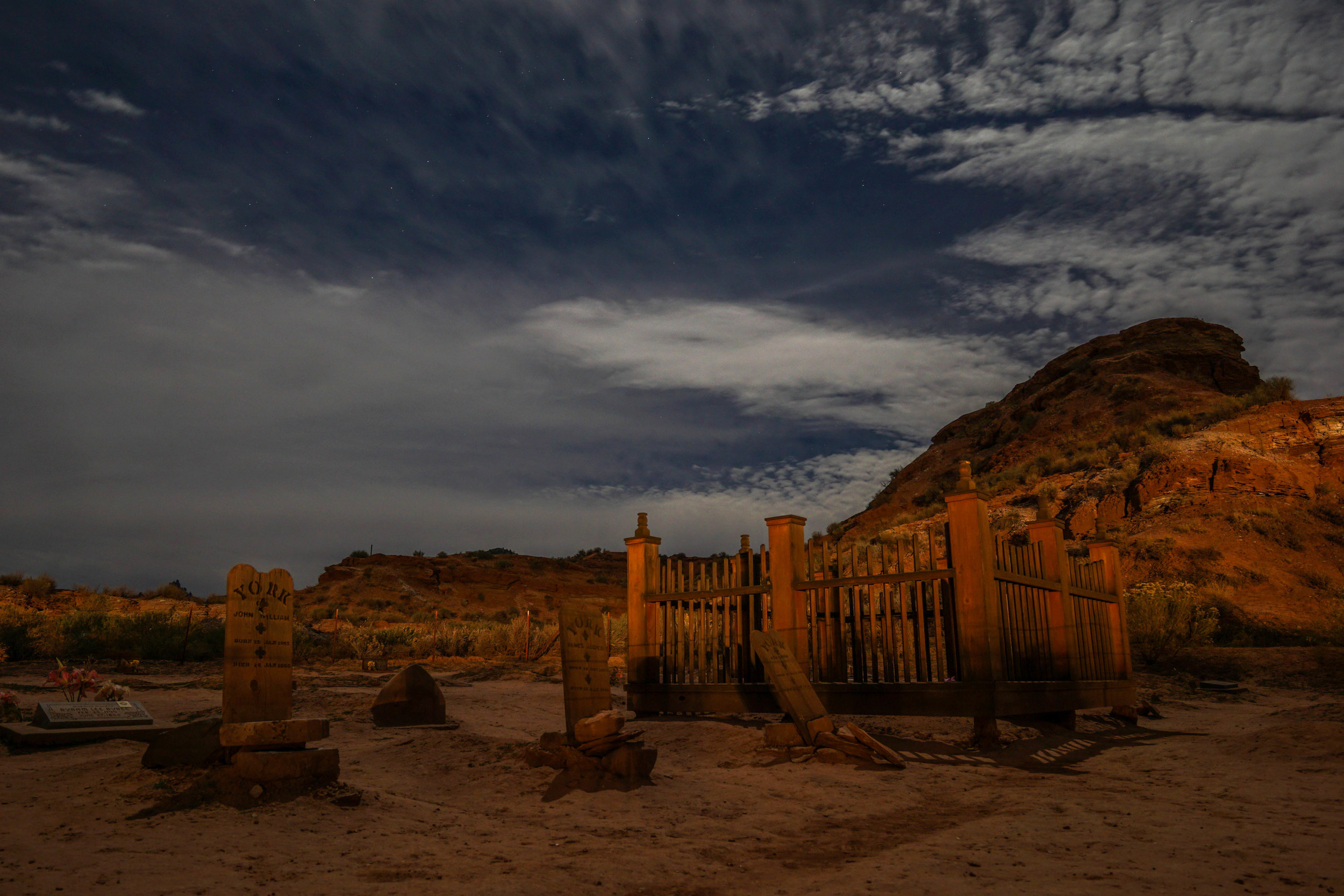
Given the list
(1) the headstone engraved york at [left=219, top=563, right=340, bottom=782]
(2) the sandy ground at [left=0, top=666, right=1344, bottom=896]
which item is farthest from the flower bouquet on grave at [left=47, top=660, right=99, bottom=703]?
(1) the headstone engraved york at [left=219, top=563, right=340, bottom=782]

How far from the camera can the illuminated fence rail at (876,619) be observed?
10.2m

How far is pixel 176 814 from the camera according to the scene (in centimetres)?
622

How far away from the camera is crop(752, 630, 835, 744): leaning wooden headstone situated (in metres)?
9.41

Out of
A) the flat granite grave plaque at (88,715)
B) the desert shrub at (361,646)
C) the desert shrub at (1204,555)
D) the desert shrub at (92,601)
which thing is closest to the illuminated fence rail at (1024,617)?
the flat granite grave plaque at (88,715)

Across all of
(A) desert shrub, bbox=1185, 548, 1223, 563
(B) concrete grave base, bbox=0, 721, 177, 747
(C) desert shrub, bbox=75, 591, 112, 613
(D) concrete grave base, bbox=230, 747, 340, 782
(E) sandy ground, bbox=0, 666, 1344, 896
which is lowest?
(E) sandy ground, bbox=0, 666, 1344, 896

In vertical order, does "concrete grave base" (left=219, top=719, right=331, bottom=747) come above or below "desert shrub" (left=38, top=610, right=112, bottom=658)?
below

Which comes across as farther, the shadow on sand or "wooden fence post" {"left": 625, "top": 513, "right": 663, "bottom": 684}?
"wooden fence post" {"left": 625, "top": 513, "right": 663, "bottom": 684}

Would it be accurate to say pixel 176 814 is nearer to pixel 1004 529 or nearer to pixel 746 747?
pixel 746 747

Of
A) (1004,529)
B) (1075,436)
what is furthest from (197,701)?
(1075,436)

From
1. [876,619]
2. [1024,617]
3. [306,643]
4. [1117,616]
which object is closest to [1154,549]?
[1117,616]

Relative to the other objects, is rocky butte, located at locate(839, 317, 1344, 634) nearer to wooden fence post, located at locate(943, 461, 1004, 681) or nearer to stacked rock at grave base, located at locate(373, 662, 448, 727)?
wooden fence post, located at locate(943, 461, 1004, 681)

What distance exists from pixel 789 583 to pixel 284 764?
6.46 m

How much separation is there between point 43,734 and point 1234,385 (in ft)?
168

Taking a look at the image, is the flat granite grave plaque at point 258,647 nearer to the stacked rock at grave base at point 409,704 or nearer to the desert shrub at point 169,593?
the stacked rock at grave base at point 409,704
